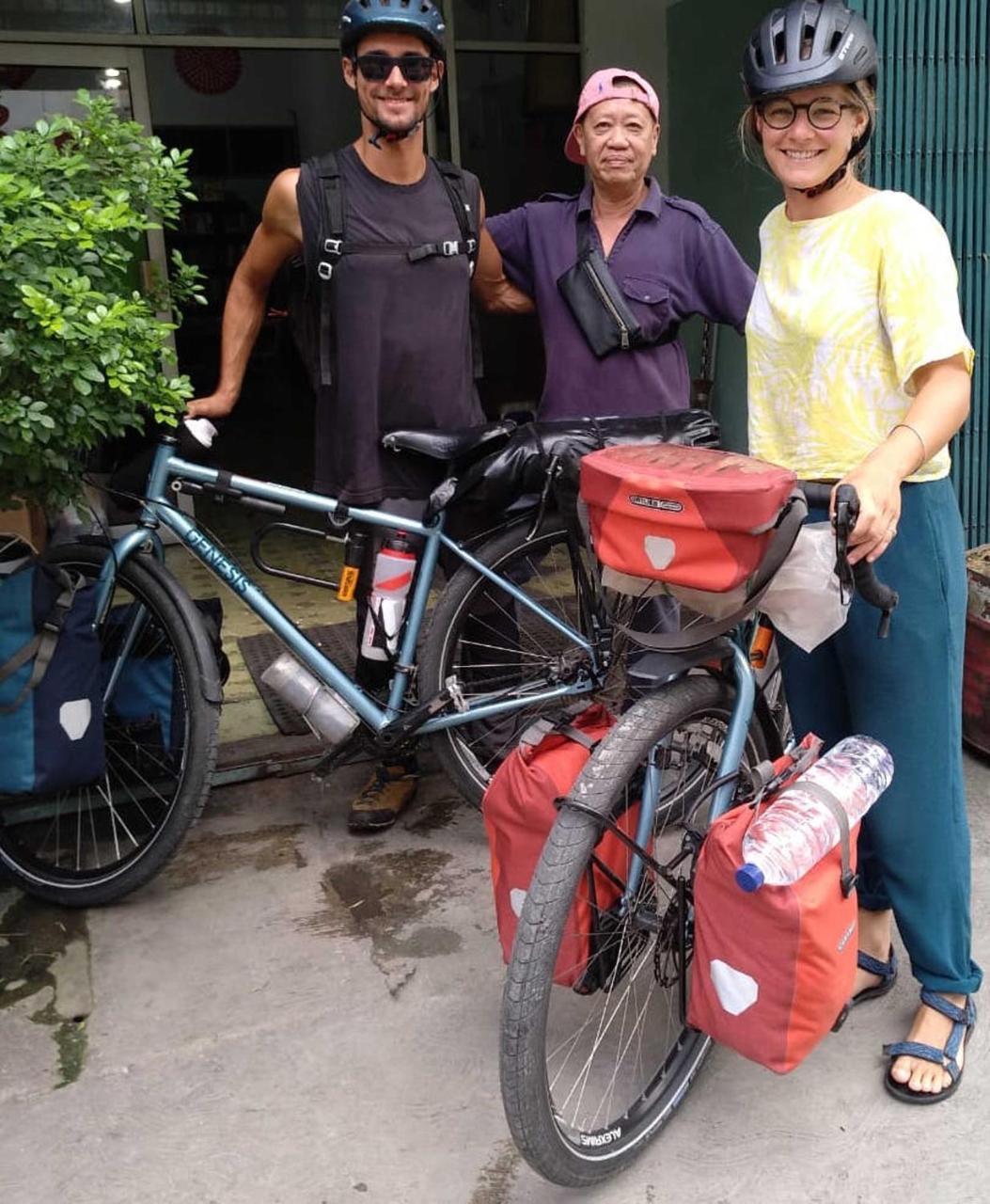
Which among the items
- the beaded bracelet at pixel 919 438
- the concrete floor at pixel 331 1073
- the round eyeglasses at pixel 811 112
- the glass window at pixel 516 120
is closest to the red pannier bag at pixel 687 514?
the beaded bracelet at pixel 919 438

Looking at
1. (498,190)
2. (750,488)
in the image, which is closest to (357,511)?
(750,488)

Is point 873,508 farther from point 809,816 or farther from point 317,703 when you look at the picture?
point 317,703

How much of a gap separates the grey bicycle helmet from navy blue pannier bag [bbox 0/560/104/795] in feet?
6.39

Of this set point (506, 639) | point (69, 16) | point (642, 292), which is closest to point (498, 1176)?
point (506, 639)

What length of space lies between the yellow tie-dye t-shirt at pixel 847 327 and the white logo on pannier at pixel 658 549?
0.46m

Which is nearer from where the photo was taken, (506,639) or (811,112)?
(811,112)

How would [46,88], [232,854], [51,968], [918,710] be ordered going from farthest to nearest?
[46,88]
[232,854]
[51,968]
[918,710]

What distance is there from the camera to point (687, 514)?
1.90m

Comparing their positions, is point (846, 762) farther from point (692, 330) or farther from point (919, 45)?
point (692, 330)

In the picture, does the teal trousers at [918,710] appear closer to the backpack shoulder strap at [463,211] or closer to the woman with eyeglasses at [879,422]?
the woman with eyeglasses at [879,422]

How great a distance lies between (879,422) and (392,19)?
1.70 metres

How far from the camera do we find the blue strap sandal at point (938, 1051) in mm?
2363

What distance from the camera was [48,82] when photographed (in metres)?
5.96

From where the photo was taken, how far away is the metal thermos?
3.25m
